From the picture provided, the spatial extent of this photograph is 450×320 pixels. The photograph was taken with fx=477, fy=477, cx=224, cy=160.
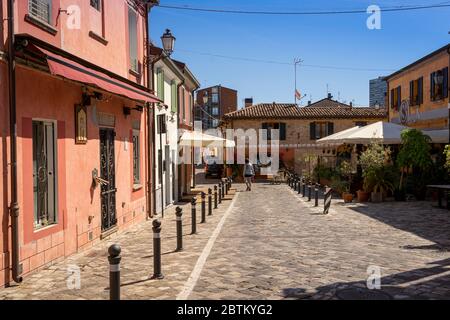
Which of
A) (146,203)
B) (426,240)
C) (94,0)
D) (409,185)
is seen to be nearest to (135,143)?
(146,203)

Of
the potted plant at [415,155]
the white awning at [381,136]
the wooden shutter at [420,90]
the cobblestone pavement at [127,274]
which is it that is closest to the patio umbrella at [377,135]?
the white awning at [381,136]

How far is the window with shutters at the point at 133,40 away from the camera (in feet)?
42.9

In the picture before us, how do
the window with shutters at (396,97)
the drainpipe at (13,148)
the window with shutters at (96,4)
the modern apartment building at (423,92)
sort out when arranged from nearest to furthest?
the drainpipe at (13,148)
the window with shutters at (96,4)
the modern apartment building at (423,92)
the window with shutters at (396,97)

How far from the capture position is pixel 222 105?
280ft

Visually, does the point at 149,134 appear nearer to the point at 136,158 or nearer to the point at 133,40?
the point at 136,158

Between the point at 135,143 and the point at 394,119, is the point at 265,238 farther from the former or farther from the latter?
the point at 394,119

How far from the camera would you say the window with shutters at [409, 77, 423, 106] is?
79.1ft

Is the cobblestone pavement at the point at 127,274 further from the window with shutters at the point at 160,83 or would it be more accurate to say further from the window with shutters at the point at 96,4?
the window with shutters at the point at 160,83

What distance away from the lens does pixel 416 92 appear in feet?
81.4

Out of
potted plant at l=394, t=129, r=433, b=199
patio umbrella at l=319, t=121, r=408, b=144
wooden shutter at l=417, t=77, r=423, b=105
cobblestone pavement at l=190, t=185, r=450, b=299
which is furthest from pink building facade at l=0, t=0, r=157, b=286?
wooden shutter at l=417, t=77, r=423, b=105

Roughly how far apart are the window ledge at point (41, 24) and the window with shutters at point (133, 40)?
532cm

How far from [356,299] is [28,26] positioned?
19.1ft

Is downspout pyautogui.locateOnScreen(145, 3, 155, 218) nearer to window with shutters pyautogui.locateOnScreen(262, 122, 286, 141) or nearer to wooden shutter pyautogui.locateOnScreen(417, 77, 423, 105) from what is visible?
wooden shutter pyautogui.locateOnScreen(417, 77, 423, 105)

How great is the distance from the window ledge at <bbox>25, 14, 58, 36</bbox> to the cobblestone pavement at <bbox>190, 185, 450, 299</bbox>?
14.7ft
